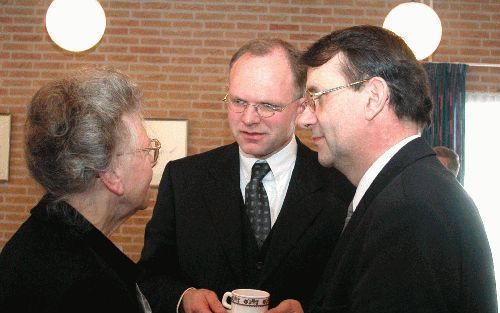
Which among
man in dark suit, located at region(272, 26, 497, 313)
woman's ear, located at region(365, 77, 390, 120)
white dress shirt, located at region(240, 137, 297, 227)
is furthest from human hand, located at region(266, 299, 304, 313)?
woman's ear, located at region(365, 77, 390, 120)

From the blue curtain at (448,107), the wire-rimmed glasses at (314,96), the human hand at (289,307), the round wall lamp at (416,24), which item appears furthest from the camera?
the blue curtain at (448,107)

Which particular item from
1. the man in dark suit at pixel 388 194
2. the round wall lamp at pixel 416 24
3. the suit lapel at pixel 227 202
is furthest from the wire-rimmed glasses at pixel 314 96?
the round wall lamp at pixel 416 24

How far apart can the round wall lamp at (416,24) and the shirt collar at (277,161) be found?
101 inches

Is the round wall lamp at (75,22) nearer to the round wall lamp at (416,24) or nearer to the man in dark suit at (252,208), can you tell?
the round wall lamp at (416,24)

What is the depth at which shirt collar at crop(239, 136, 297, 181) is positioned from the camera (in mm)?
2314

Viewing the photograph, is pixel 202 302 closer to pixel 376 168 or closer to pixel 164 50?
pixel 376 168

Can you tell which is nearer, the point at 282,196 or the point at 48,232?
the point at 48,232

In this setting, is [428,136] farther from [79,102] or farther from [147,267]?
[79,102]

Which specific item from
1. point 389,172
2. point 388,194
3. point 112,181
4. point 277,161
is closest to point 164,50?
point 277,161

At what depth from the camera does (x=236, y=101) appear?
2.28 m

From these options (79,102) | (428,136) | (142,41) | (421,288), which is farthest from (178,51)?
(421,288)

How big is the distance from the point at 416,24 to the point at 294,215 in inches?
113

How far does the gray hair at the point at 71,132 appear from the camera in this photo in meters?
1.57

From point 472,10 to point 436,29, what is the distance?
85.7 inches
